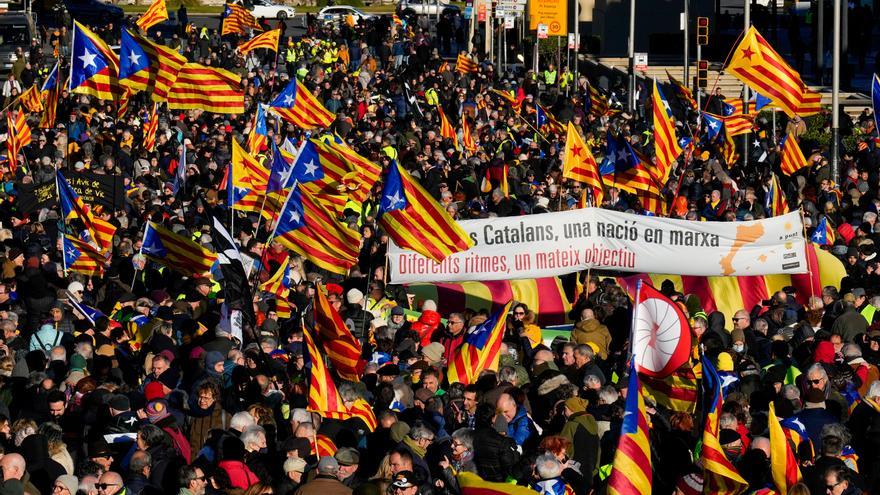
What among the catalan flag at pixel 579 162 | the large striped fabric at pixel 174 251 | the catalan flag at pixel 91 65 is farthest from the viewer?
the catalan flag at pixel 91 65

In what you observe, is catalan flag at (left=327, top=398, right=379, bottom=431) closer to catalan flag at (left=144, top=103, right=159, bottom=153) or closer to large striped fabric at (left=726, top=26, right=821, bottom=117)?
large striped fabric at (left=726, top=26, right=821, bottom=117)

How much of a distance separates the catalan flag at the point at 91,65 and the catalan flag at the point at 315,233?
325 inches

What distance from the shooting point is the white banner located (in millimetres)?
18672

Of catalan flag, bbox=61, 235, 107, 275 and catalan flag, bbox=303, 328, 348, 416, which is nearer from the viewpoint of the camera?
catalan flag, bbox=303, 328, 348, 416

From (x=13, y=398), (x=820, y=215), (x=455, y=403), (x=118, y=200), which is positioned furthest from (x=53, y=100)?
(x=455, y=403)

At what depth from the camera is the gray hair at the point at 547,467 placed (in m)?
10.7

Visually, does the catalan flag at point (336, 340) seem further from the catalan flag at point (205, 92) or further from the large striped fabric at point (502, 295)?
the catalan flag at point (205, 92)

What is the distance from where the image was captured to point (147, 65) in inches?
993

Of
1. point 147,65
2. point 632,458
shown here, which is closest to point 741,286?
point 632,458

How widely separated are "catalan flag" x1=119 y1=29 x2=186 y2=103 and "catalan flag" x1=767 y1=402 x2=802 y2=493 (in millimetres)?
15587

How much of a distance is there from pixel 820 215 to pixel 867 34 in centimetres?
2453

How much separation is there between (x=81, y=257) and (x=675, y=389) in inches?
330

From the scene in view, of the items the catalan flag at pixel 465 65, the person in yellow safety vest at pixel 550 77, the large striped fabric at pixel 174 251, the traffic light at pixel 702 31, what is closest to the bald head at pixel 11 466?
the large striped fabric at pixel 174 251

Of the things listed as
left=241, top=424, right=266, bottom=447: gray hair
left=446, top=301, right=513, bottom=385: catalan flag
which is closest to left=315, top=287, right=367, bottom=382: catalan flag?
left=446, top=301, right=513, bottom=385: catalan flag
